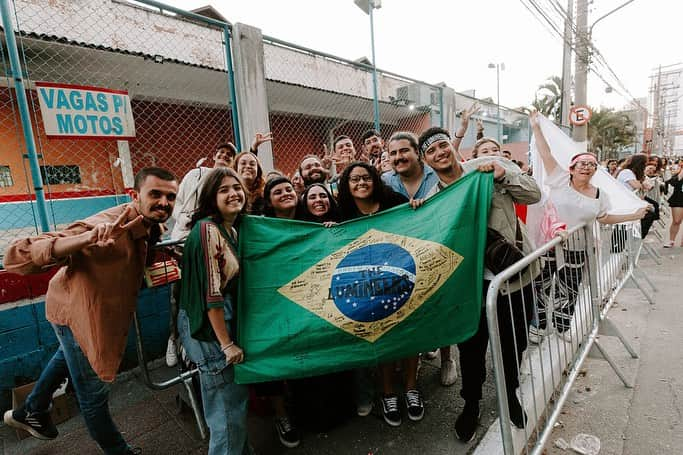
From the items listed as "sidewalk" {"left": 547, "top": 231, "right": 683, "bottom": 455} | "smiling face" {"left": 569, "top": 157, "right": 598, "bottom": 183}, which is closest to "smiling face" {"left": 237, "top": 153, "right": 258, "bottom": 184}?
Answer: "smiling face" {"left": 569, "top": 157, "right": 598, "bottom": 183}

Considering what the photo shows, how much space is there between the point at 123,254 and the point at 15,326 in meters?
1.89

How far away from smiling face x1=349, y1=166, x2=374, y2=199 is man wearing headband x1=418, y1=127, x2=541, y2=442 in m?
0.43

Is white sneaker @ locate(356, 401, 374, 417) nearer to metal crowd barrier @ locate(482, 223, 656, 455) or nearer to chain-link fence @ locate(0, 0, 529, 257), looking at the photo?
metal crowd barrier @ locate(482, 223, 656, 455)

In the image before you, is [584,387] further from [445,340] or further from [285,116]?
[285,116]

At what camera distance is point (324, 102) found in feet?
34.9

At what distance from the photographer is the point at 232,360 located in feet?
6.42

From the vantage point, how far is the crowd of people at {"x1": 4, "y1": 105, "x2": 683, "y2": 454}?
73.8 inches

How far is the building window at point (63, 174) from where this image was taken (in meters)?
7.29

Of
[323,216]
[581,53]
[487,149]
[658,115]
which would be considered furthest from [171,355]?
[658,115]

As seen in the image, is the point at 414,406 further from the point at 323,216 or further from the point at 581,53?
the point at 581,53

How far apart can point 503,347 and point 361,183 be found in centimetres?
142

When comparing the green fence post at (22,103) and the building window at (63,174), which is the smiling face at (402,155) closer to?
the green fence post at (22,103)

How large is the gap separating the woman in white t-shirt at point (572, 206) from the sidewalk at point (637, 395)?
0.55 meters

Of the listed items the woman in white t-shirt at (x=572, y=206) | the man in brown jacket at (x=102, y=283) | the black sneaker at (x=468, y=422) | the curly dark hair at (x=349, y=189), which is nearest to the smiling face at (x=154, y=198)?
the man in brown jacket at (x=102, y=283)
